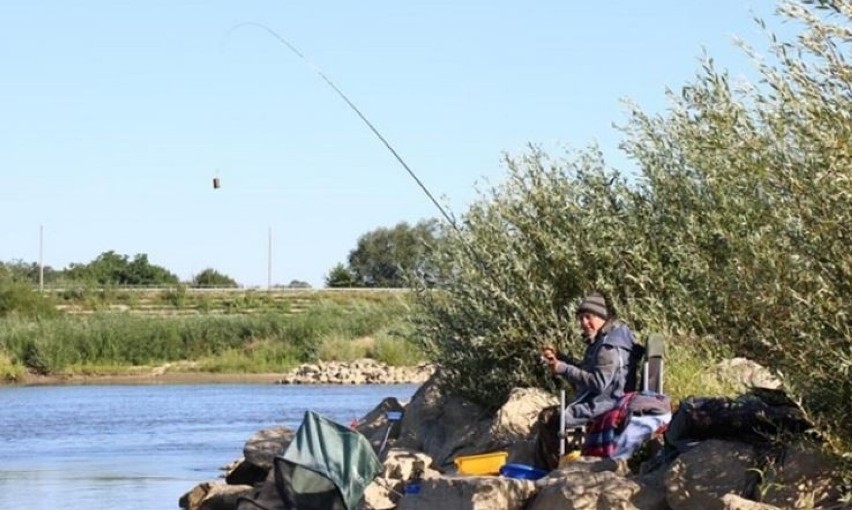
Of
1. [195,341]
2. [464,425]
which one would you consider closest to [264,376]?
[195,341]

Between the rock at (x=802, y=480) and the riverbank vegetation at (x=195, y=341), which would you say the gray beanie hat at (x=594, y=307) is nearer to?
the rock at (x=802, y=480)

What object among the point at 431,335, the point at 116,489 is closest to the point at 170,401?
the point at 116,489

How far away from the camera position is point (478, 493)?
35.4 feet

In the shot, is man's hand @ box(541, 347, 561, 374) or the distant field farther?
the distant field

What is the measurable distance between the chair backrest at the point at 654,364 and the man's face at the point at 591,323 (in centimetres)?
37

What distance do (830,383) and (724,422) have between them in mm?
1103

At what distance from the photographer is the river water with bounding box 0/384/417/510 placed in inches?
755

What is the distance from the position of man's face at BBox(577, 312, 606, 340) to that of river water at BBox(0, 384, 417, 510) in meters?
6.91

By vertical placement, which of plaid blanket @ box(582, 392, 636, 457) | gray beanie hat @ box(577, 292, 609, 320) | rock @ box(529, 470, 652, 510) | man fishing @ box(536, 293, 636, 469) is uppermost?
gray beanie hat @ box(577, 292, 609, 320)

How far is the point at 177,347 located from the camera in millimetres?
49562

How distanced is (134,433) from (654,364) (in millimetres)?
18577

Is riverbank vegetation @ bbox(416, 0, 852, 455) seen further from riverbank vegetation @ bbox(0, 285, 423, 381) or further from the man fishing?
riverbank vegetation @ bbox(0, 285, 423, 381)

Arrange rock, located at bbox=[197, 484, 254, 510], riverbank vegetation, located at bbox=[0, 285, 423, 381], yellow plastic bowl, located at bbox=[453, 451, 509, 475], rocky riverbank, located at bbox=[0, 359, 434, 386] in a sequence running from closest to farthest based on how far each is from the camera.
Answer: yellow plastic bowl, located at bbox=[453, 451, 509, 475], rock, located at bbox=[197, 484, 254, 510], rocky riverbank, located at bbox=[0, 359, 434, 386], riverbank vegetation, located at bbox=[0, 285, 423, 381]

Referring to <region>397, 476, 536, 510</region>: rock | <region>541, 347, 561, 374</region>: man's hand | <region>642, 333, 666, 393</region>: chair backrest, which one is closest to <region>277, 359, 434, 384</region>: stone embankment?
<region>642, 333, 666, 393</region>: chair backrest
